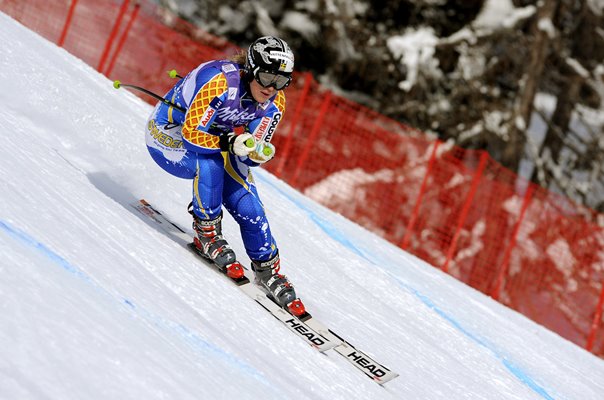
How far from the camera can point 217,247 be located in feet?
16.6

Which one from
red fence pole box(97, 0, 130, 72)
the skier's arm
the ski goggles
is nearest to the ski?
the skier's arm

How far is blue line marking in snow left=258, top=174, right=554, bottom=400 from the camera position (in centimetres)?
604

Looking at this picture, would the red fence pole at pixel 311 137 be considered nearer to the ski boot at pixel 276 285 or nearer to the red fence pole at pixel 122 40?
the red fence pole at pixel 122 40

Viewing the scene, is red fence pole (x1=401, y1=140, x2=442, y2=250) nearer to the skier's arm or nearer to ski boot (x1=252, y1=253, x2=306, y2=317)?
ski boot (x1=252, y1=253, x2=306, y2=317)

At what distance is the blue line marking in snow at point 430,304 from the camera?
238 inches

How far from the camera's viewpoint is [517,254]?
37.3 feet

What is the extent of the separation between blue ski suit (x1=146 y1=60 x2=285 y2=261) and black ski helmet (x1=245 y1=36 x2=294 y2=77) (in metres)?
0.18

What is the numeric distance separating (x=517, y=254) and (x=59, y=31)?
6.96m

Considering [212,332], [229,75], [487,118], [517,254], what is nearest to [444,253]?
[517,254]

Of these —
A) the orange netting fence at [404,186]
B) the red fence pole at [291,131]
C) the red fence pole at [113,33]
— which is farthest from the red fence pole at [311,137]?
the red fence pole at [113,33]

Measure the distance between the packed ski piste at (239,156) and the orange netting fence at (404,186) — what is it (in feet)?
19.4

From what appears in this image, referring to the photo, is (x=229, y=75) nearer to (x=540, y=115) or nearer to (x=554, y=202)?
(x=554, y=202)

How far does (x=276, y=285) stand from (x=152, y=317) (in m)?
1.41

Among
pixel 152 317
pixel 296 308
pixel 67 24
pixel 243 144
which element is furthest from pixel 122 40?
pixel 152 317
